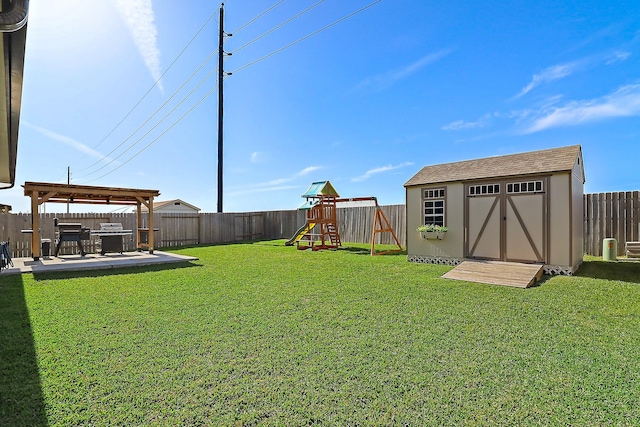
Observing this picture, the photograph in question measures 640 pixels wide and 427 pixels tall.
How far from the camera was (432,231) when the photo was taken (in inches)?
317

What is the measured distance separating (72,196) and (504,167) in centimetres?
1246

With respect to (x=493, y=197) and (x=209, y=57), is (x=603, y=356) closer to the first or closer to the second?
(x=493, y=197)

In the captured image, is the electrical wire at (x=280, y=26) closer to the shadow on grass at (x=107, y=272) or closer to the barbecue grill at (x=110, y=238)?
the shadow on grass at (x=107, y=272)

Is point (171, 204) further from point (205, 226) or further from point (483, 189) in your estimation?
point (483, 189)

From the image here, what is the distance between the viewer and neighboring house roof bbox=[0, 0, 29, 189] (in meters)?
2.06

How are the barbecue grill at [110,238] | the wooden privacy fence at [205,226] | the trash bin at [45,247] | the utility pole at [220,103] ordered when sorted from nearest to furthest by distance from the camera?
the trash bin at [45,247] < the barbecue grill at [110,238] < the wooden privacy fence at [205,226] < the utility pole at [220,103]

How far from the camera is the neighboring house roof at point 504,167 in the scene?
6719 mm

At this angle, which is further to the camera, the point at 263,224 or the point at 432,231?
the point at 263,224

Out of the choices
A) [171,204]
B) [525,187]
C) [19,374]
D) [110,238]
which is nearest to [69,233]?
[110,238]

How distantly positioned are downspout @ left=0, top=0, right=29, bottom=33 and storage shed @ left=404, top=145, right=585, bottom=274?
25.9ft

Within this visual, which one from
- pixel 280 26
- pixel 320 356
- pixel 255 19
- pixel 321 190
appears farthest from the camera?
pixel 255 19

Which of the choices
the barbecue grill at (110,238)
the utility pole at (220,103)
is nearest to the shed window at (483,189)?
the barbecue grill at (110,238)

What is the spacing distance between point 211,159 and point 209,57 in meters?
6.29

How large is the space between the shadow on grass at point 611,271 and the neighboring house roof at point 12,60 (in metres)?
8.84
